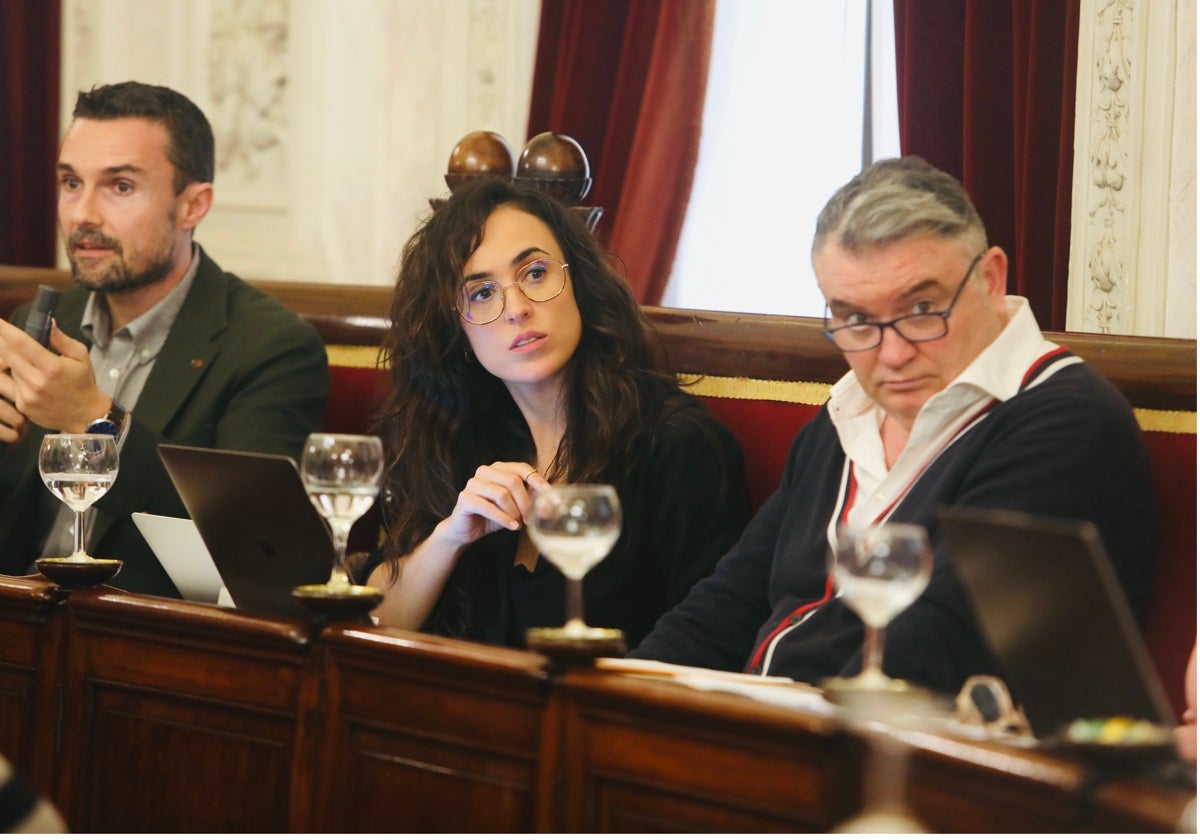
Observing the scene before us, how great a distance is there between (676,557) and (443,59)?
7.89 feet

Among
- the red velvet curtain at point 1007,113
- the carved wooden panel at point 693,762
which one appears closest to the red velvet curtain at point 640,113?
the red velvet curtain at point 1007,113

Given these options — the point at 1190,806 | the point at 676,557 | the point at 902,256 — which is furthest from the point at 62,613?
the point at 1190,806

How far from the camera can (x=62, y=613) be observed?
2.21 meters

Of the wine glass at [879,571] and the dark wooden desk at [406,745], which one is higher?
the wine glass at [879,571]

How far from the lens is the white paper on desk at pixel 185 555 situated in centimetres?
241

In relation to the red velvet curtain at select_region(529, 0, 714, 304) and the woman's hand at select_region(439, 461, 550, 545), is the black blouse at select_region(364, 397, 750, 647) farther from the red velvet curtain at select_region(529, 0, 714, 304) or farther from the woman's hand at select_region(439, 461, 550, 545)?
the red velvet curtain at select_region(529, 0, 714, 304)

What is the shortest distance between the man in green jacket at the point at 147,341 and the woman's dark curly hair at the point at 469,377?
415 mm

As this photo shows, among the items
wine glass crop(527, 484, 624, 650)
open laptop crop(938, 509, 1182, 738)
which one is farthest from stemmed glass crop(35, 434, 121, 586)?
open laptop crop(938, 509, 1182, 738)

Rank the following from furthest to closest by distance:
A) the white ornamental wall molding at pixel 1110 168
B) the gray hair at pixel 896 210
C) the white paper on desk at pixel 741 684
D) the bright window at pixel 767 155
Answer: the bright window at pixel 767 155, the white ornamental wall molding at pixel 1110 168, the gray hair at pixel 896 210, the white paper on desk at pixel 741 684

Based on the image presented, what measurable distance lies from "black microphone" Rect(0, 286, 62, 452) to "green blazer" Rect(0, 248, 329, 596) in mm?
265

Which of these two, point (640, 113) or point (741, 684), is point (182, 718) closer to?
point (741, 684)

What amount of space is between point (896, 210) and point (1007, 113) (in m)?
1.44

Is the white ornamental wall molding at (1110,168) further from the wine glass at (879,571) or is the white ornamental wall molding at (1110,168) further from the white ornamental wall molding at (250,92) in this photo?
the white ornamental wall molding at (250,92)

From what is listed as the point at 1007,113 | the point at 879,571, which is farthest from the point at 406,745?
the point at 1007,113
